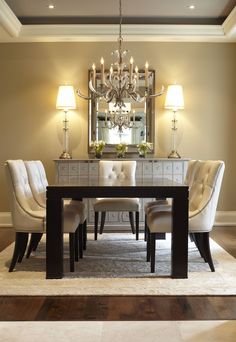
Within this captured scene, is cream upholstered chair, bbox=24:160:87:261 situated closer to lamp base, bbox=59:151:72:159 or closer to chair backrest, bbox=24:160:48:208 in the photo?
chair backrest, bbox=24:160:48:208

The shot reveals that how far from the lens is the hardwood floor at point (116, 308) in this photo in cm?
254

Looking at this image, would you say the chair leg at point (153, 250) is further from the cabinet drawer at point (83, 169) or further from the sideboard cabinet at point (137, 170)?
the cabinet drawer at point (83, 169)

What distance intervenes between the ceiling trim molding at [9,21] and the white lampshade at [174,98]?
87.1 inches

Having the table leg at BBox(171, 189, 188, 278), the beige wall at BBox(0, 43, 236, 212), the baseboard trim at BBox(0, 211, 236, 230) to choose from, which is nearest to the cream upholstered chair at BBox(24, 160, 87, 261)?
the table leg at BBox(171, 189, 188, 278)

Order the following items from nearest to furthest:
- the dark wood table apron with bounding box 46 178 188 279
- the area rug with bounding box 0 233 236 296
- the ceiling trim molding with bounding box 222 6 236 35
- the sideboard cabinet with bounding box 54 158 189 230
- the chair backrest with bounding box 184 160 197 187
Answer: the area rug with bounding box 0 233 236 296
the dark wood table apron with bounding box 46 178 188 279
the chair backrest with bounding box 184 160 197 187
the ceiling trim molding with bounding box 222 6 236 35
the sideboard cabinet with bounding box 54 158 189 230

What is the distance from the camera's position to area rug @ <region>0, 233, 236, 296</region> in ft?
10.1

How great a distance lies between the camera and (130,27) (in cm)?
578

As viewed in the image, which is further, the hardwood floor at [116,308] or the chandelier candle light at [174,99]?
the chandelier candle light at [174,99]

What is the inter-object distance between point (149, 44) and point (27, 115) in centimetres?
203

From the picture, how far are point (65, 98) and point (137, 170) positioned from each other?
4.58 feet

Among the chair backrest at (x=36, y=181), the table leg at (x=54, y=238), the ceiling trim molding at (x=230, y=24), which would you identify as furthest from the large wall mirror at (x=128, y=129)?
the table leg at (x=54, y=238)

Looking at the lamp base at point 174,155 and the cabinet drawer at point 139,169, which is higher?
the lamp base at point 174,155

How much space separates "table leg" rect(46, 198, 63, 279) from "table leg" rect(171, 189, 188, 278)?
906 mm

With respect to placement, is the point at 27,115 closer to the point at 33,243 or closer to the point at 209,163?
the point at 33,243
